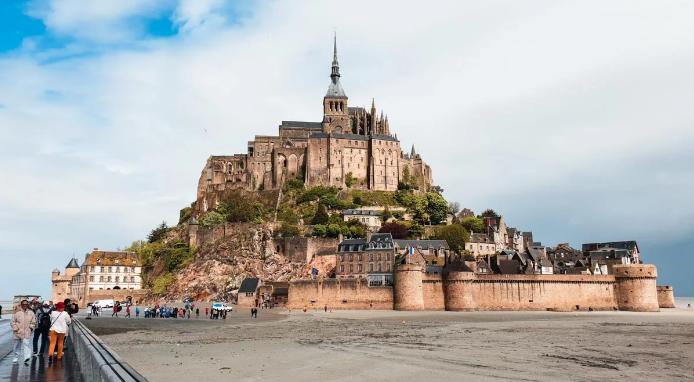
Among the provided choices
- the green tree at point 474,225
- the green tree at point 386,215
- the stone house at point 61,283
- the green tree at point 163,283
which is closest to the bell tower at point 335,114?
the green tree at point 386,215

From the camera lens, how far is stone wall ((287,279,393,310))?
5409cm

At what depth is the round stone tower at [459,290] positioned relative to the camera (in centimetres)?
5241

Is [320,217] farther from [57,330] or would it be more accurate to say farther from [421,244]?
[57,330]

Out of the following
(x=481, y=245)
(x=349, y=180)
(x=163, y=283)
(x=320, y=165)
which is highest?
(x=320, y=165)

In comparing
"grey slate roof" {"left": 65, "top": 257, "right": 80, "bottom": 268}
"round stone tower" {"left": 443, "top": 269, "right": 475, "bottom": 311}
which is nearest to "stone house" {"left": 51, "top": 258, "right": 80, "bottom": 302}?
"grey slate roof" {"left": 65, "top": 257, "right": 80, "bottom": 268}

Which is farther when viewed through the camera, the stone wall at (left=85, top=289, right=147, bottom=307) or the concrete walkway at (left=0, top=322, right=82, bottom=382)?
the stone wall at (left=85, top=289, right=147, bottom=307)

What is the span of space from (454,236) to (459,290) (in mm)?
20709

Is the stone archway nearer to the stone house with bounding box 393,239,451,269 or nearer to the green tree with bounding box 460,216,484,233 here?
the green tree with bounding box 460,216,484,233

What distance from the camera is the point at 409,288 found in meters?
52.4

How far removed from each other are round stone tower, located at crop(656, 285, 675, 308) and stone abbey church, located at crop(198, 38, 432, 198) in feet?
125

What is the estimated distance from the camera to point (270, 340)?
2655cm

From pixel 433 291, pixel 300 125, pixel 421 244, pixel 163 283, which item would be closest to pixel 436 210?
pixel 421 244

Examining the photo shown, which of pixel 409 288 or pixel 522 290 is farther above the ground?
pixel 409 288

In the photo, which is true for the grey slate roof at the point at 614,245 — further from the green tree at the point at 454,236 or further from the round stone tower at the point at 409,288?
the round stone tower at the point at 409,288
